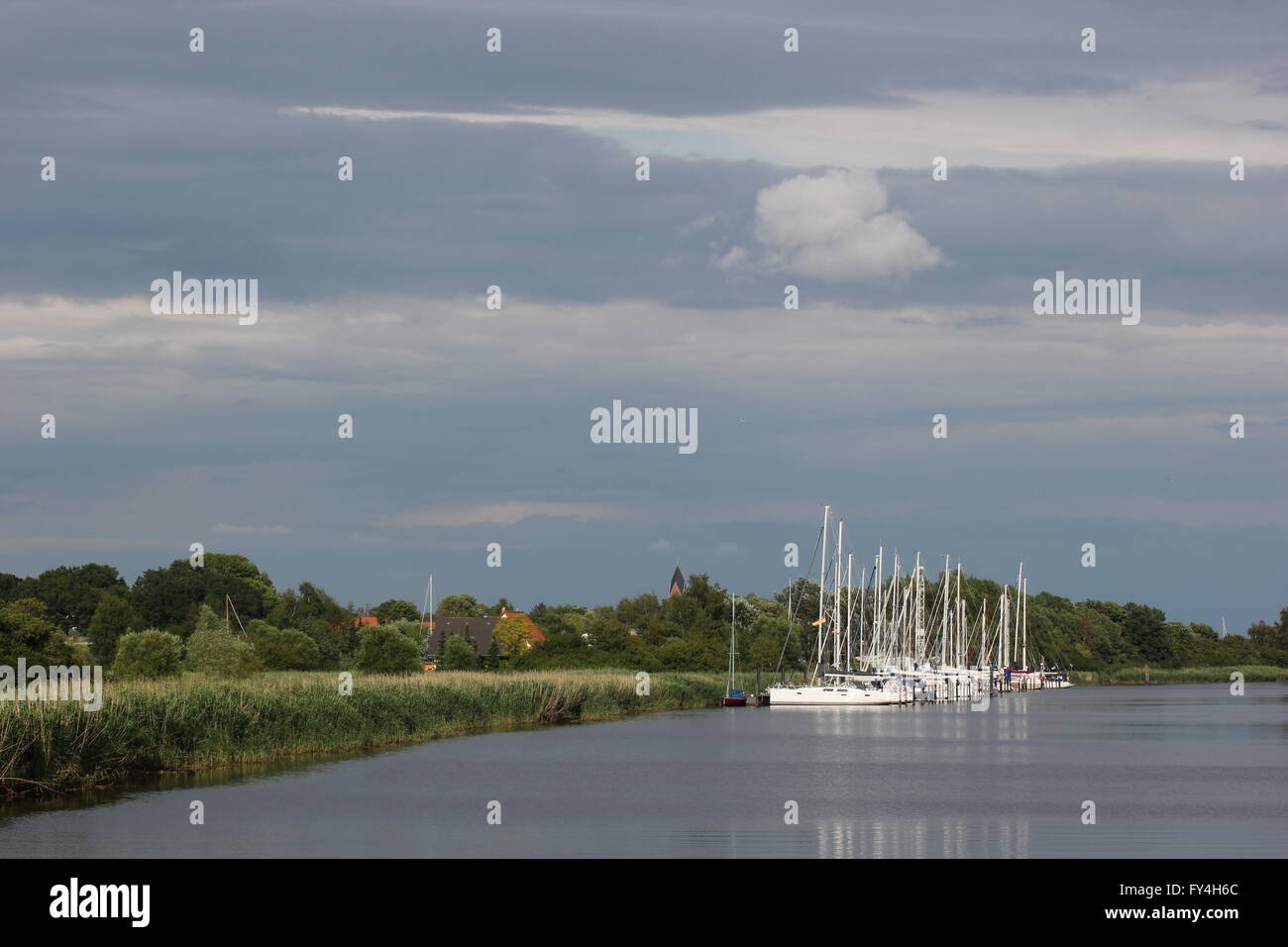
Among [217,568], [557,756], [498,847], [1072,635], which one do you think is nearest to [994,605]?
[1072,635]

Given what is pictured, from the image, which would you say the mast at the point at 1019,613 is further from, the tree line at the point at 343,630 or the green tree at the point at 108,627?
the green tree at the point at 108,627

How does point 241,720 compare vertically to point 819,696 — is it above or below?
above

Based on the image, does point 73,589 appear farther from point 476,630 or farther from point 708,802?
point 708,802

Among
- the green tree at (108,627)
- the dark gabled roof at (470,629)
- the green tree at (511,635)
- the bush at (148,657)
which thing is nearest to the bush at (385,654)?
the bush at (148,657)

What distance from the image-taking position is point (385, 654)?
80.2 metres

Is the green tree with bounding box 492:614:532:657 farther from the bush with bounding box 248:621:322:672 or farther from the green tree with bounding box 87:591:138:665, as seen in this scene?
the bush with bounding box 248:621:322:672

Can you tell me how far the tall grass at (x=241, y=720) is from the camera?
38125 mm

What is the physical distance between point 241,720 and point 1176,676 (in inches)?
6529

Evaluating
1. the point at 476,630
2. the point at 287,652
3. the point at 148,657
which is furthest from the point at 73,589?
the point at 148,657

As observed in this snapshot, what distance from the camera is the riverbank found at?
18750 cm

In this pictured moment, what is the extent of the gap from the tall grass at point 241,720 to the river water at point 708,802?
134cm

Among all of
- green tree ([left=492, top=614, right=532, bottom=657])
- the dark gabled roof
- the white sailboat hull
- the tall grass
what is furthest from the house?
the tall grass

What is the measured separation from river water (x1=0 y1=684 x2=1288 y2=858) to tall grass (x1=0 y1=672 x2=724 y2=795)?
1339mm
